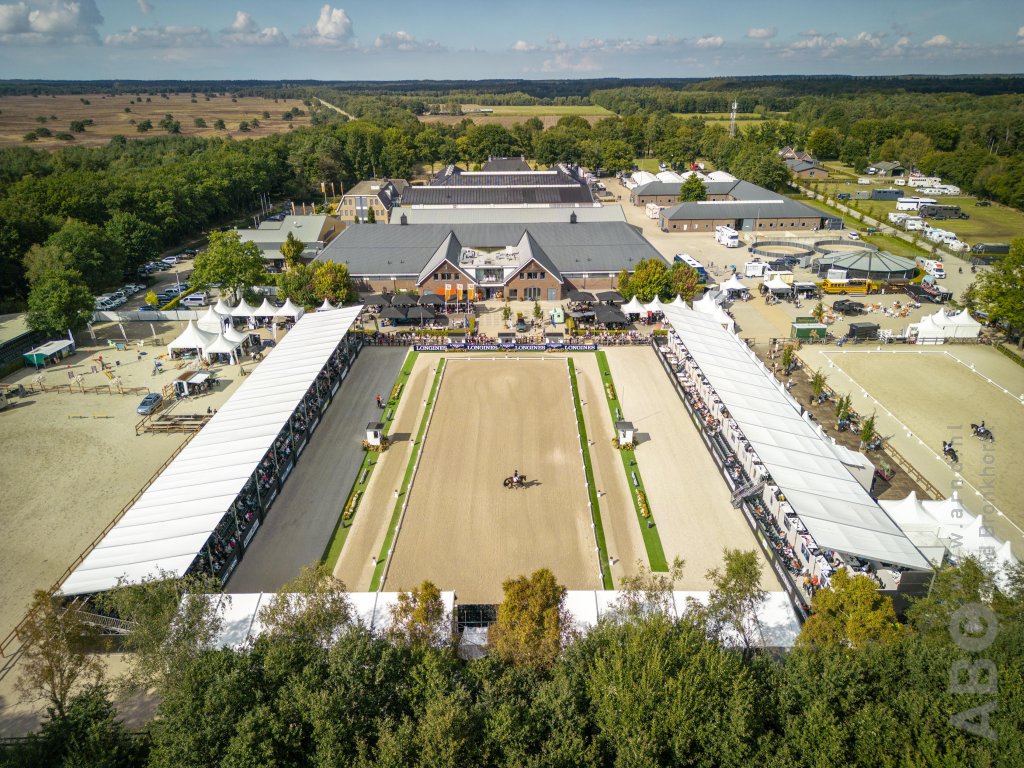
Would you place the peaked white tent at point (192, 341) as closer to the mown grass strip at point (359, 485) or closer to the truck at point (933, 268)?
the mown grass strip at point (359, 485)

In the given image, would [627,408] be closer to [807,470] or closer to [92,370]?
[807,470]

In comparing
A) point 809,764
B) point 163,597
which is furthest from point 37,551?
point 809,764

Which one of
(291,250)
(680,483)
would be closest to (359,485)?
(680,483)

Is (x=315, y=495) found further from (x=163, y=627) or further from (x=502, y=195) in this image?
(x=502, y=195)

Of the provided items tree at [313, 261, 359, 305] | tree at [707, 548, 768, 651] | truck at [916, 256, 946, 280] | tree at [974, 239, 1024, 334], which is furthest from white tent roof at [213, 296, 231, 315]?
truck at [916, 256, 946, 280]

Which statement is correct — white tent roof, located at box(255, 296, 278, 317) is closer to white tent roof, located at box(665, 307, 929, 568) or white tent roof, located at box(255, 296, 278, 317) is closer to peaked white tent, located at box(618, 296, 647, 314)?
peaked white tent, located at box(618, 296, 647, 314)

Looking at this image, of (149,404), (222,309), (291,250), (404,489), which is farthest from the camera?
(291,250)
